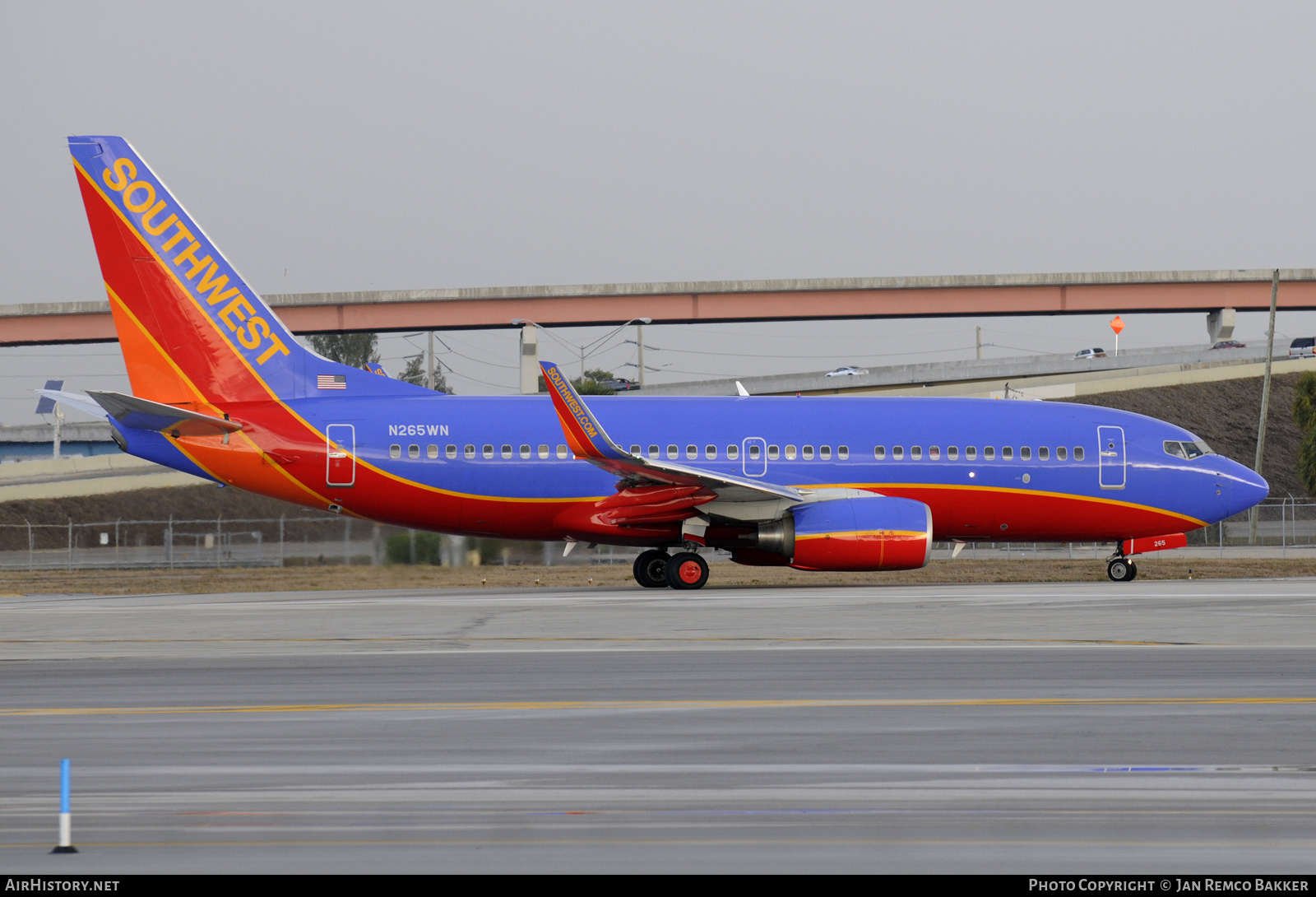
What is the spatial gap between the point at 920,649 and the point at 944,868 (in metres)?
8.75

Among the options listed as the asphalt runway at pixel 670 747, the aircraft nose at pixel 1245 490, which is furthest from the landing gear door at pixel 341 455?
the aircraft nose at pixel 1245 490

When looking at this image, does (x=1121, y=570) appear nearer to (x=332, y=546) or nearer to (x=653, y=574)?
(x=653, y=574)

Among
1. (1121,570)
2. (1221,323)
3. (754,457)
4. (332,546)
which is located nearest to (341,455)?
(332,546)

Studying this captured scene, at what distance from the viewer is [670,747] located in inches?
350

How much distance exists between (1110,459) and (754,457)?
743 centimetres

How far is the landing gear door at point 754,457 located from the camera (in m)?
26.0

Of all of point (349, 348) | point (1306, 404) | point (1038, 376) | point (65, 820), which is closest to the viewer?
point (65, 820)

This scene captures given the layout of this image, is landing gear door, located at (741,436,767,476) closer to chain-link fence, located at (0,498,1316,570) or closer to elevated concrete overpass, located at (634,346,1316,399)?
chain-link fence, located at (0,498,1316,570)

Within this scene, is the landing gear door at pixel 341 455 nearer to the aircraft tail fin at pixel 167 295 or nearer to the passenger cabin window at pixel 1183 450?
the aircraft tail fin at pixel 167 295

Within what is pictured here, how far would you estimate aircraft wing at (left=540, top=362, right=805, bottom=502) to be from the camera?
23547 mm

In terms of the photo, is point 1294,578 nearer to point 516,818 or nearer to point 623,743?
point 623,743

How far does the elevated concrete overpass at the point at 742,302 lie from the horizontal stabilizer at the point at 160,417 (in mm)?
43083

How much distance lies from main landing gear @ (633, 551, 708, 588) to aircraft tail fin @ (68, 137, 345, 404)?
7.65 m
